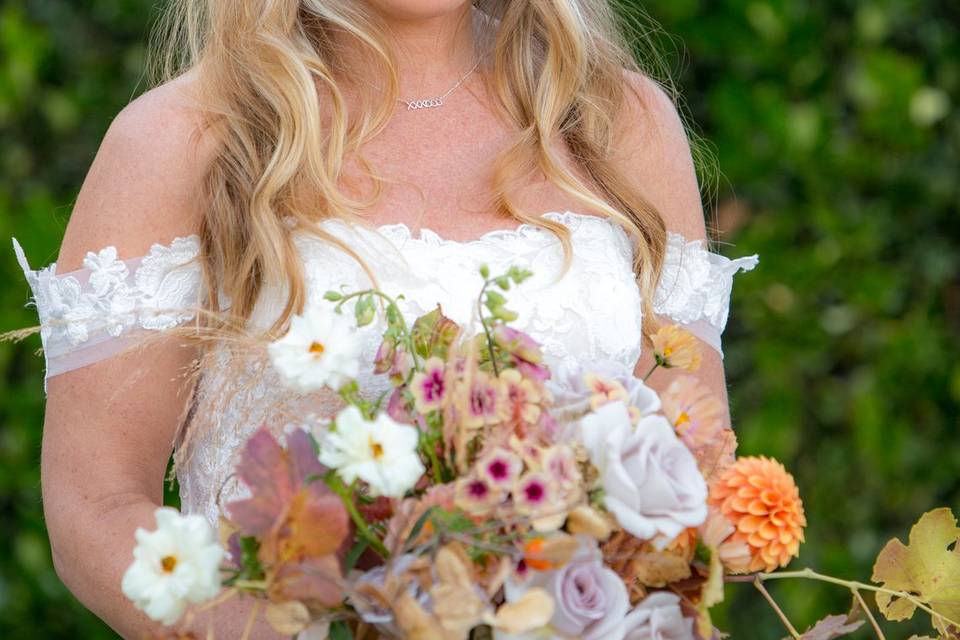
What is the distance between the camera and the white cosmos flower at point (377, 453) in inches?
40.6

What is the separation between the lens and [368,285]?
1.94 m

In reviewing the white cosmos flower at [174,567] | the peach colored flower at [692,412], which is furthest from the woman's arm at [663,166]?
the white cosmos flower at [174,567]

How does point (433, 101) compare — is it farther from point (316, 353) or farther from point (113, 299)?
point (316, 353)

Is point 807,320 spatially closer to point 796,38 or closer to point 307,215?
point 796,38

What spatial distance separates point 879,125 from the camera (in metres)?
3.15

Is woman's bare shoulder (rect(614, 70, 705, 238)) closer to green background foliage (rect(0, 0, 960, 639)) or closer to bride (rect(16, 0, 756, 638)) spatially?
bride (rect(16, 0, 756, 638))

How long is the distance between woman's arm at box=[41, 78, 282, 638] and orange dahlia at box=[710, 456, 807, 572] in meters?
0.88

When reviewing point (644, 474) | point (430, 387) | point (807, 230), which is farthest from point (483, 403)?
point (807, 230)

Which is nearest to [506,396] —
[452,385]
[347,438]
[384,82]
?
[452,385]

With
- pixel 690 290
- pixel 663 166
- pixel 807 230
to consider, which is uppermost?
pixel 663 166

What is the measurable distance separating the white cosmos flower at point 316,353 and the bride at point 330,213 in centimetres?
51

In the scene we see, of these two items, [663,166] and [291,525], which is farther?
[663,166]

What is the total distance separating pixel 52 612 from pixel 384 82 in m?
1.79

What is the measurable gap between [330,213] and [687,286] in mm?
648
